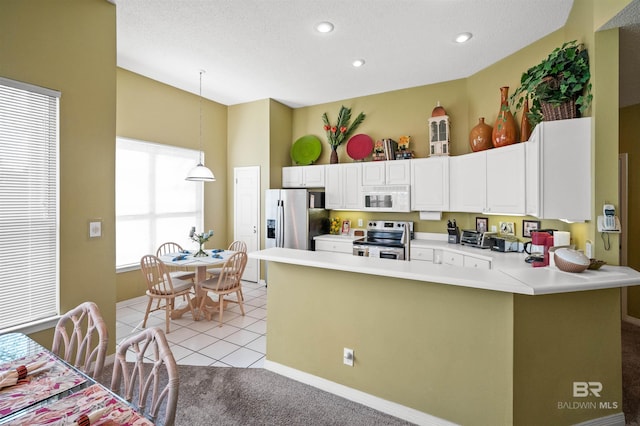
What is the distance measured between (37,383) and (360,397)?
6.10 feet

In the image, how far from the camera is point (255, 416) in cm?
209

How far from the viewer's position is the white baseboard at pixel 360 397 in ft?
6.40

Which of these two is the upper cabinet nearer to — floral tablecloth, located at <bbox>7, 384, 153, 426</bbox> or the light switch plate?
the light switch plate

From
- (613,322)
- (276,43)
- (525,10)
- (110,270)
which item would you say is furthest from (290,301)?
(525,10)

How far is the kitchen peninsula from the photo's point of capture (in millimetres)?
1733

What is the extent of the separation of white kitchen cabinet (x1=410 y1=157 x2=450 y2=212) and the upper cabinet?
1.55 meters

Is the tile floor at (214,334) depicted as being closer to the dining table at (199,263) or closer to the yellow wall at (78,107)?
the dining table at (199,263)

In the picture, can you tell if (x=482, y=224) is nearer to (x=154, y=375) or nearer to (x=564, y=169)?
(x=564, y=169)

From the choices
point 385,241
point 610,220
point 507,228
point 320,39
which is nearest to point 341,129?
point 320,39

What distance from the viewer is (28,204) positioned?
7.46 feet

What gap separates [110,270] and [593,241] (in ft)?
13.3

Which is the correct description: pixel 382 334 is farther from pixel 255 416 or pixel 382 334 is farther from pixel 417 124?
pixel 417 124

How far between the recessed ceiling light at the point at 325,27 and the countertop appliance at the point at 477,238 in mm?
2955

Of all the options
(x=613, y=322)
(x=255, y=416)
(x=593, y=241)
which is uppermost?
(x=593, y=241)
